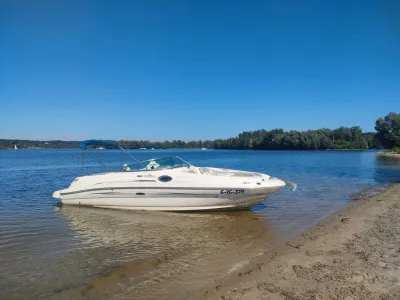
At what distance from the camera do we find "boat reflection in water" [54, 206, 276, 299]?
6.48m

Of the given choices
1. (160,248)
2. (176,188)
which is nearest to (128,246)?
(160,248)

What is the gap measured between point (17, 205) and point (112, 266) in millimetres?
10498

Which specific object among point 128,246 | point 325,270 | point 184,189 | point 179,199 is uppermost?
point 184,189

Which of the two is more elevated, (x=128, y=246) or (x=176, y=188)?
(x=176, y=188)

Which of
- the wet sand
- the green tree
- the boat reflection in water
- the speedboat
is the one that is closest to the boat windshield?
the speedboat

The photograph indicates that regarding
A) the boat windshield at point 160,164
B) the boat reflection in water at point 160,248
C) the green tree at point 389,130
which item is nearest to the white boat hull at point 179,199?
the boat reflection in water at point 160,248

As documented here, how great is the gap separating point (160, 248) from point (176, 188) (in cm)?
446

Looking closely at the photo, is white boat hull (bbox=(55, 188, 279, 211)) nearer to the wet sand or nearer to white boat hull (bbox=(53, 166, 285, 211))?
white boat hull (bbox=(53, 166, 285, 211))

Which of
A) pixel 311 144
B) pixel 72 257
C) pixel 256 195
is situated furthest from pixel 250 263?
pixel 311 144

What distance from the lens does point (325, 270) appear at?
21.3 feet

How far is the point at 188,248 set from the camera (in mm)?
9023

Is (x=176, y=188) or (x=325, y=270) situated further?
(x=176, y=188)

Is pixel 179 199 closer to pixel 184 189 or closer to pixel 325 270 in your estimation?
pixel 184 189

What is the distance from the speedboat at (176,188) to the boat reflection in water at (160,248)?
0.43 m
